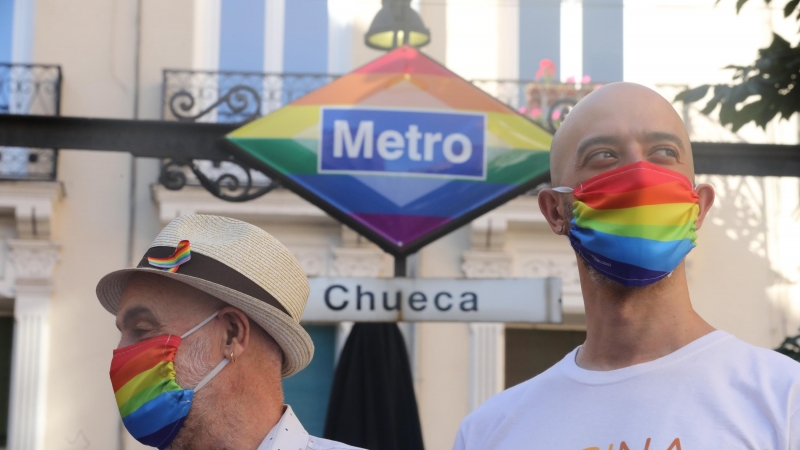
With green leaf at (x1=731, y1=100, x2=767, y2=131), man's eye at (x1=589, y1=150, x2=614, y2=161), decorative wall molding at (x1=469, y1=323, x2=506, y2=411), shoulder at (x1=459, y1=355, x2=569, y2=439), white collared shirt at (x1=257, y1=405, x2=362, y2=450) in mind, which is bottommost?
decorative wall molding at (x1=469, y1=323, x2=506, y2=411)

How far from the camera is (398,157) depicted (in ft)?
13.8

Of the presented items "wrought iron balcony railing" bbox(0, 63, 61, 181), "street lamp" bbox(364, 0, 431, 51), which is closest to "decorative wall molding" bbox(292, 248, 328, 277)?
"wrought iron balcony railing" bbox(0, 63, 61, 181)

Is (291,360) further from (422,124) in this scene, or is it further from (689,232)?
(422,124)

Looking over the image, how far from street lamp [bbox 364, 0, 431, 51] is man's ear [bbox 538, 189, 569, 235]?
2.71 meters

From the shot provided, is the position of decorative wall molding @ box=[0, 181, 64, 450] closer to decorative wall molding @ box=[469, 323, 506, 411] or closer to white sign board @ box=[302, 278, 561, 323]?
decorative wall molding @ box=[469, 323, 506, 411]

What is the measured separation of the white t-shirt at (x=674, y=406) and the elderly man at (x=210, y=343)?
1.60 ft

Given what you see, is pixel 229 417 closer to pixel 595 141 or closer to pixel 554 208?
pixel 554 208

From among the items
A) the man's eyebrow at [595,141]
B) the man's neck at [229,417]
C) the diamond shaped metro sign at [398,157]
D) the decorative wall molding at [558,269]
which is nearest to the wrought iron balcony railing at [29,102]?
the decorative wall molding at [558,269]

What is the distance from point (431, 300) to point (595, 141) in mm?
2059

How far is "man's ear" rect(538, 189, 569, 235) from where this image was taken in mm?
2061

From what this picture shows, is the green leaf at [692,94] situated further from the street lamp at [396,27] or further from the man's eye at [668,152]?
the man's eye at [668,152]

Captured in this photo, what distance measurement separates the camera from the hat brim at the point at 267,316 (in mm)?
2178

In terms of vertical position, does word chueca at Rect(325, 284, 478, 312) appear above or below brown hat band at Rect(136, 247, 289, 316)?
below

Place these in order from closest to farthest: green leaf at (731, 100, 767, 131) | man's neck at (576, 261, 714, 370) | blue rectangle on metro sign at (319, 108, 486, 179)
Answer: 1. man's neck at (576, 261, 714, 370)
2. blue rectangle on metro sign at (319, 108, 486, 179)
3. green leaf at (731, 100, 767, 131)
